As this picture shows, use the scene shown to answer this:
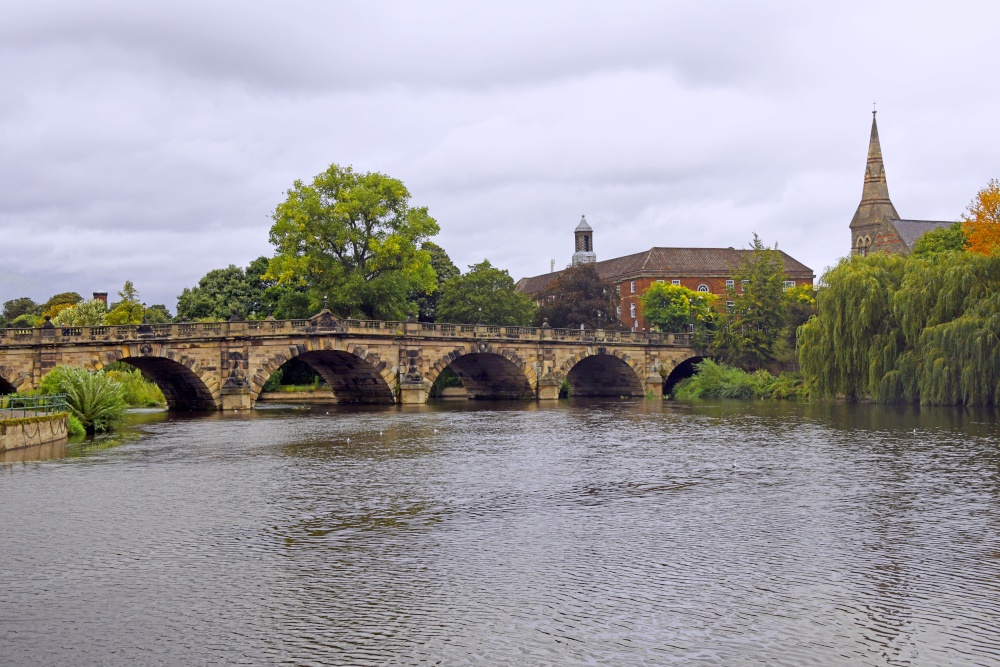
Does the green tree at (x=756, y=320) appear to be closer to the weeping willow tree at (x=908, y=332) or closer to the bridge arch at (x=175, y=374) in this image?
the weeping willow tree at (x=908, y=332)

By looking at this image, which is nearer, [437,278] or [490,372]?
[490,372]

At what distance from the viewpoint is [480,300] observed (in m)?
94.2

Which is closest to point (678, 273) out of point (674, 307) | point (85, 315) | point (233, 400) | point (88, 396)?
point (674, 307)

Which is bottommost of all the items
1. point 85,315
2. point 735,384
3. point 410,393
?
point 735,384

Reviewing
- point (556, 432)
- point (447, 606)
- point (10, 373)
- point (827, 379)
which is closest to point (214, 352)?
point (10, 373)

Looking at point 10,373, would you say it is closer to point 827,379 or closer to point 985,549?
point 827,379

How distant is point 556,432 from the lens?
43.9 m

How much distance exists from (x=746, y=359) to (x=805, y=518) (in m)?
66.0

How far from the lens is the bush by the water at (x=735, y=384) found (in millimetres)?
74750

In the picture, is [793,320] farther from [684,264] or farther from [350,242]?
[684,264]

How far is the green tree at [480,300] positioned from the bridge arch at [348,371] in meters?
21.7

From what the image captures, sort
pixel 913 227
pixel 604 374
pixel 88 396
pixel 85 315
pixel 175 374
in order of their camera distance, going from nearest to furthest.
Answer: pixel 88 396 < pixel 175 374 < pixel 604 374 < pixel 85 315 < pixel 913 227

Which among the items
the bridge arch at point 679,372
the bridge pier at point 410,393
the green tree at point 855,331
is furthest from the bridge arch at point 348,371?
the bridge arch at point 679,372

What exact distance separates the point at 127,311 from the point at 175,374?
132 ft
